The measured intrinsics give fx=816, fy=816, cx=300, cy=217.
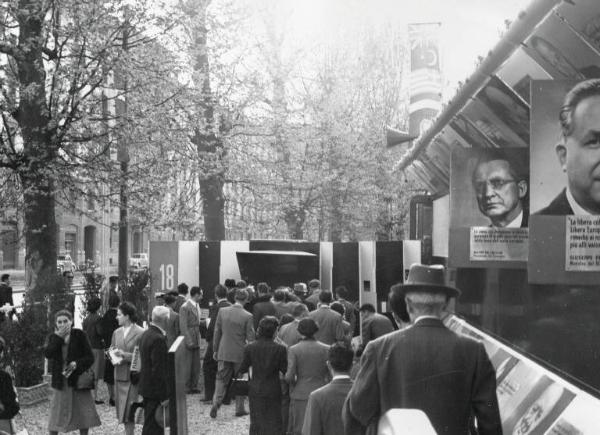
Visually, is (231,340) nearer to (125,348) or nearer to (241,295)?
(241,295)

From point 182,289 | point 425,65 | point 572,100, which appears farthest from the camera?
point 425,65

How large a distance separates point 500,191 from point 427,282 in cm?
297

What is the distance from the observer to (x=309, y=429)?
5.77m

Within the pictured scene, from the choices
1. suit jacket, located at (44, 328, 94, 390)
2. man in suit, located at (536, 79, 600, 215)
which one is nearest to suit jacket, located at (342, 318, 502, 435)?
A: man in suit, located at (536, 79, 600, 215)

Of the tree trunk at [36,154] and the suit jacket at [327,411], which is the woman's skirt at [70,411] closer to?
the suit jacket at [327,411]

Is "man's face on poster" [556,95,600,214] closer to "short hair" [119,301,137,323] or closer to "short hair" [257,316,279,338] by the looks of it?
"short hair" [257,316,279,338]

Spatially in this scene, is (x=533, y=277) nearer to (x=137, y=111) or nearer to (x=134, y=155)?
(x=137, y=111)

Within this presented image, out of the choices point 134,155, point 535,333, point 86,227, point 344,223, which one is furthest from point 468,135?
point 86,227

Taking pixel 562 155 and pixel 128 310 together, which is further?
pixel 128 310

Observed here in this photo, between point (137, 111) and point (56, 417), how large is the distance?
8.13 metres

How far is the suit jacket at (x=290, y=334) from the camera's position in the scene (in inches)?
369

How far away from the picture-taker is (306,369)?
306 inches

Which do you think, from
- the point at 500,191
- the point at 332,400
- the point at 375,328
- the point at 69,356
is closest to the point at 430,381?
the point at 332,400

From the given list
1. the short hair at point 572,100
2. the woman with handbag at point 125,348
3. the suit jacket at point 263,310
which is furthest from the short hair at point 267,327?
the short hair at point 572,100
